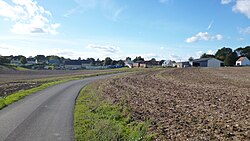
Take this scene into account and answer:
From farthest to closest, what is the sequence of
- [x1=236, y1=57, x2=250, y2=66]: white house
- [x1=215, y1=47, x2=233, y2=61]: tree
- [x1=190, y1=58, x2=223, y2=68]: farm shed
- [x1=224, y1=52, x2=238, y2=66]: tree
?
[x1=215, y1=47, x2=233, y2=61]: tree, [x1=190, y1=58, x2=223, y2=68]: farm shed, [x1=224, y1=52, x2=238, y2=66]: tree, [x1=236, y1=57, x2=250, y2=66]: white house

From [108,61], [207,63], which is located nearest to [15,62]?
[108,61]

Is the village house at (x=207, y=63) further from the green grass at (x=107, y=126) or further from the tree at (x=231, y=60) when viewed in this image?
the green grass at (x=107, y=126)

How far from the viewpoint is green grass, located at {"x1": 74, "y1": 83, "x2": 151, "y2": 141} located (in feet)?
31.4

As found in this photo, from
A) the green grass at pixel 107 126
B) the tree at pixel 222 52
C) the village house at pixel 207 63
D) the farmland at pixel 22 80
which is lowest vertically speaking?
the farmland at pixel 22 80

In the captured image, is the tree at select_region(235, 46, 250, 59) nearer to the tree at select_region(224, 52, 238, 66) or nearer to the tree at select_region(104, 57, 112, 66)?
the tree at select_region(224, 52, 238, 66)

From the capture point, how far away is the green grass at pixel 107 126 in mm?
9570

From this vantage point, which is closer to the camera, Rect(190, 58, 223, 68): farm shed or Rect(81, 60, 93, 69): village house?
Rect(190, 58, 223, 68): farm shed

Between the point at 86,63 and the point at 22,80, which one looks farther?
the point at 86,63

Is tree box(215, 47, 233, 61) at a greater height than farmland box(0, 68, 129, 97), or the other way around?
tree box(215, 47, 233, 61)

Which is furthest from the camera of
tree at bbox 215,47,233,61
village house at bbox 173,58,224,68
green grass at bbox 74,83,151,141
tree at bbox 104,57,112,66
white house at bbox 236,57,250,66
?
tree at bbox 104,57,112,66

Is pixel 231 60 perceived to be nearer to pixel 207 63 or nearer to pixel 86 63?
pixel 207 63

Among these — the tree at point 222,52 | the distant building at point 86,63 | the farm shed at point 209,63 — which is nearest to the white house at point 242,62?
the farm shed at point 209,63

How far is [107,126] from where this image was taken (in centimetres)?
1084

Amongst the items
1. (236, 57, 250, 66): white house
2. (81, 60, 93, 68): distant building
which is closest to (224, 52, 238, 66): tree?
(236, 57, 250, 66): white house
